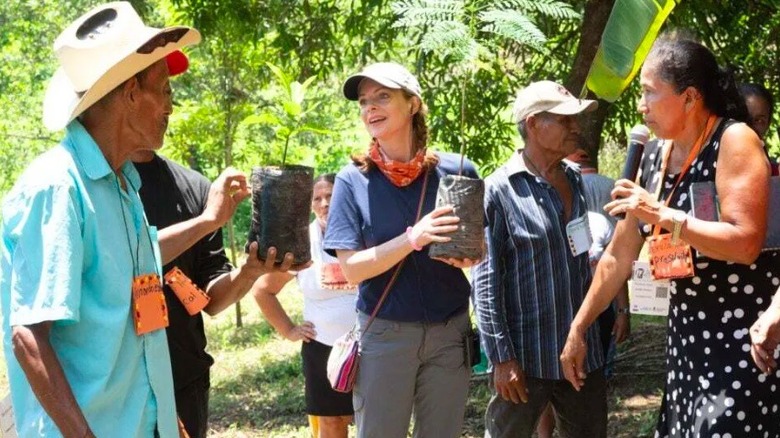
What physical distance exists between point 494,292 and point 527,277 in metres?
0.15

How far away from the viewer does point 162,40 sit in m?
2.95

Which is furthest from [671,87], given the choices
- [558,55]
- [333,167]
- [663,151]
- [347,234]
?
[333,167]

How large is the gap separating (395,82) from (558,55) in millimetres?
3987

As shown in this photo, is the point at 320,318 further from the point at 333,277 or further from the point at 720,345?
the point at 720,345

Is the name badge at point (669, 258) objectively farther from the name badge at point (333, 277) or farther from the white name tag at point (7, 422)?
the white name tag at point (7, 422)

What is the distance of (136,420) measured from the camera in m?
2.79

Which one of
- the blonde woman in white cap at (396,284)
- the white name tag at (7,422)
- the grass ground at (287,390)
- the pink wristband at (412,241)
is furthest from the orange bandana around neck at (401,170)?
the grass ground at (287,390)

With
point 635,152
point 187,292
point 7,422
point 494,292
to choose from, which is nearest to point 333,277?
point 494,292

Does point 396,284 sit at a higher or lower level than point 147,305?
lower

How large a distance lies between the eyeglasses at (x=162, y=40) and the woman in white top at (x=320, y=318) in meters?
2.41

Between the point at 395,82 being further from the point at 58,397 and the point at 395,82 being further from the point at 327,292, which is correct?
the point at 58,397

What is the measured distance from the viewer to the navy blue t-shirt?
4195 mm

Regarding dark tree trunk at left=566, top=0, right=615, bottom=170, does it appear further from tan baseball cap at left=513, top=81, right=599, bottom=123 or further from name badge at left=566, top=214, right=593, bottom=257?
name badge at left=566, top=214, right=593, bottom=257

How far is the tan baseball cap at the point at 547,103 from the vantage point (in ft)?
15.3
